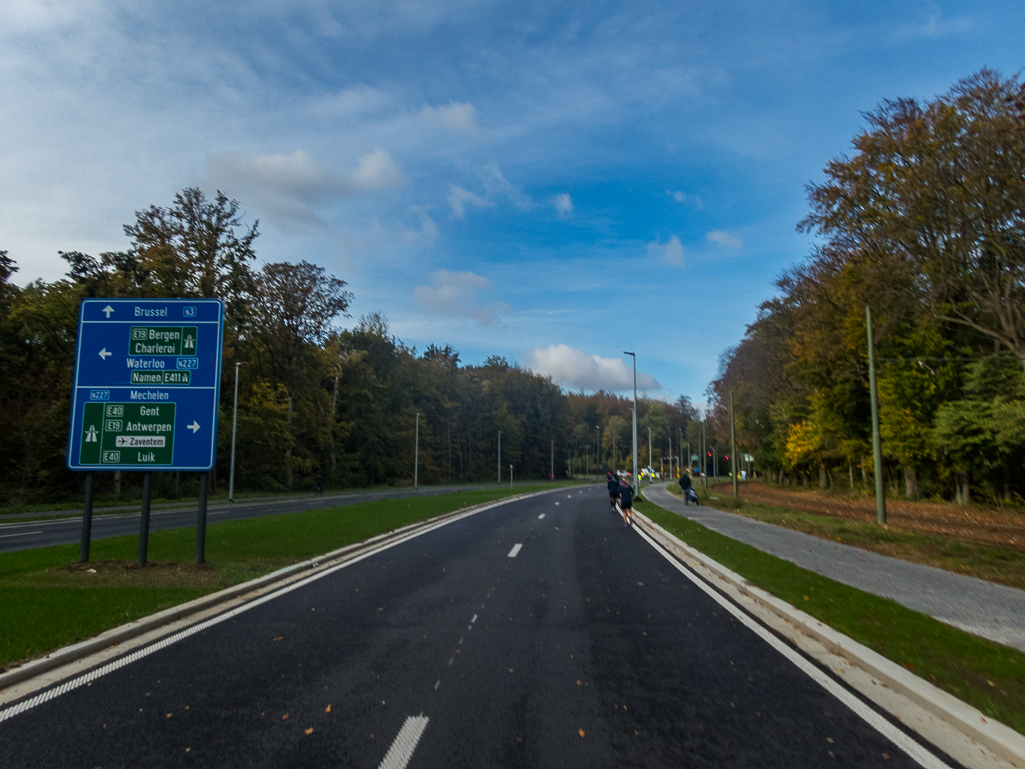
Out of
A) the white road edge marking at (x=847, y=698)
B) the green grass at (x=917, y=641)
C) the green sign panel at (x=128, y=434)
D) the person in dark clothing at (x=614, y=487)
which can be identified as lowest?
the white road edge marking at (x=847, y=698)

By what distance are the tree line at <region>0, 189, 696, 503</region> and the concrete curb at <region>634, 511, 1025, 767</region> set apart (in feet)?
118

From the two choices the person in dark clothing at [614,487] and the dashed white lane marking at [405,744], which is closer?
the dashed white lane marking at [405,744]

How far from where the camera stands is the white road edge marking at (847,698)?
4273mm

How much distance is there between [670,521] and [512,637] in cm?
1643

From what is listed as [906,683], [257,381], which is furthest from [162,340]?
[257,381]

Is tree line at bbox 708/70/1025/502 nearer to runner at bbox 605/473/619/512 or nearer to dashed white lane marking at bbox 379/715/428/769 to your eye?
runner at bbox 605/473/619/512

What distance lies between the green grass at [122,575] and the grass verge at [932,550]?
11686 mm

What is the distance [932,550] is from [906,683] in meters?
10.7

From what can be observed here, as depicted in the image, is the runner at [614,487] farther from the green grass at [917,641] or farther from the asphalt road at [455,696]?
the asphalt road at [455,696]

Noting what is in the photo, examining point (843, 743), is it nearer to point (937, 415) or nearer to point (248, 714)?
point (248, 714)

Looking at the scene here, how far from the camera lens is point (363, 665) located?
6156mm

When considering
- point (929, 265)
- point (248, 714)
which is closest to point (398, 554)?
point (248, 714)

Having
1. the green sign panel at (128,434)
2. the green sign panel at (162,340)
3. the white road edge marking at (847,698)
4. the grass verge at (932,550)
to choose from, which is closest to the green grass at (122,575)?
the green sign panel at (128,434)

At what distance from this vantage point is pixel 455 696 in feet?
17.5
